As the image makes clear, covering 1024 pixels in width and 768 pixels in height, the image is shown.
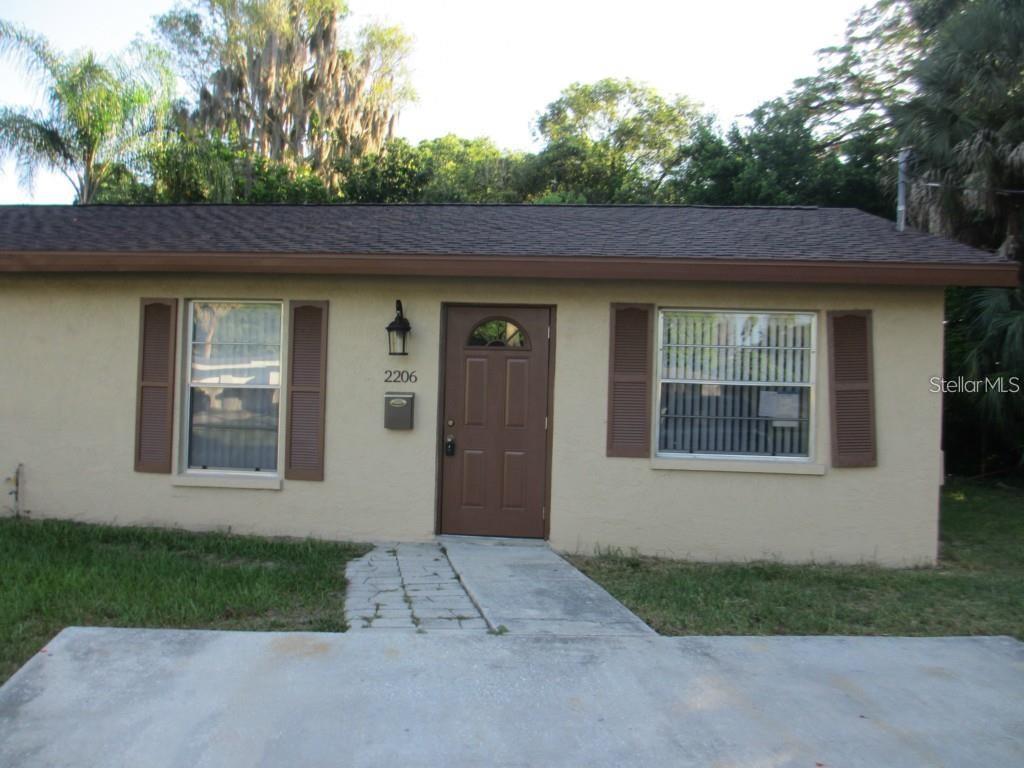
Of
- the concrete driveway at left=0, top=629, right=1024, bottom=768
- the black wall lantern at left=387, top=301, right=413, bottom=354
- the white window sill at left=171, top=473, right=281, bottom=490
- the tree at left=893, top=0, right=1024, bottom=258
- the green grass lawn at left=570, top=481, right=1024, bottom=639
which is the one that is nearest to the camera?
the concrete driveway at left=0, top=629, right=1024, bottom=768

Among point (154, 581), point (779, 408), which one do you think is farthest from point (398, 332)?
point (779, 408)

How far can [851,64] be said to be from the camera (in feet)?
75.0

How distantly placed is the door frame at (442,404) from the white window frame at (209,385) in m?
1.46

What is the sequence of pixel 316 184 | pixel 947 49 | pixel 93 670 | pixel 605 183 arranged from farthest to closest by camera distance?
pixel 605 183, pixel 316 184, pixel 947 49, pixel 93 670

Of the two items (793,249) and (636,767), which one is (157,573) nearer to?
(636,767)

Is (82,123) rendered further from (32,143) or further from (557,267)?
(557,267)

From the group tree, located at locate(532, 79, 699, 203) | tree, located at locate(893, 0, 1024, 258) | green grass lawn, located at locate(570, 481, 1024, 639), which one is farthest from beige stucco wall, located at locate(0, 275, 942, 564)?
tree, located at locate(532, 79, 699, 203)

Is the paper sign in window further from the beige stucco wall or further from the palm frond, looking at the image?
the palm frond

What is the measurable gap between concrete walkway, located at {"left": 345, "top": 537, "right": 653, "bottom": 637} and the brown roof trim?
2410mm

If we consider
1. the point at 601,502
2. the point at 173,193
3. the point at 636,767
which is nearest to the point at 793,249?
the point at 601,502

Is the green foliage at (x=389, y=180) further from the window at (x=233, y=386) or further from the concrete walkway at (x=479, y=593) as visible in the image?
the concrete walkway at (x=479, y=593)

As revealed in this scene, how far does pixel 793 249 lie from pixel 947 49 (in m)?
6.28

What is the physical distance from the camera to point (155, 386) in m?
7.84

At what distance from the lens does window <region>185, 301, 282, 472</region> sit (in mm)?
7867
